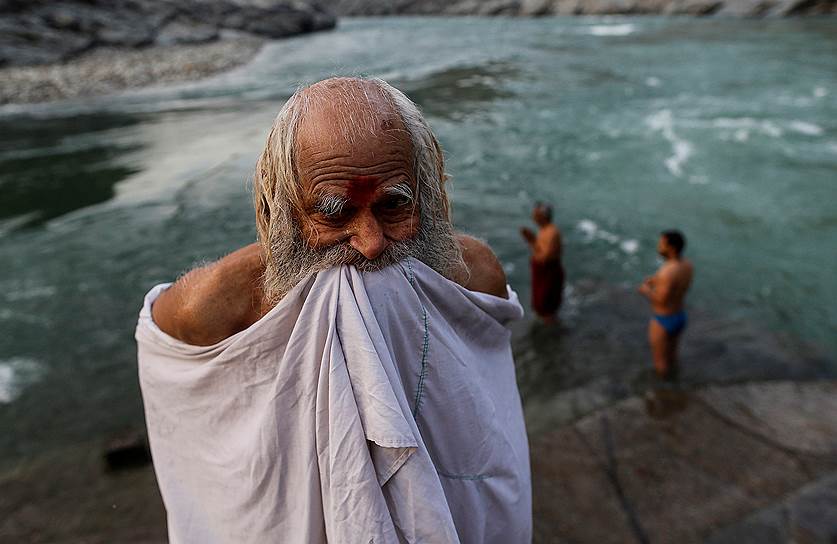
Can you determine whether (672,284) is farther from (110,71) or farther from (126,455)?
(110,71)

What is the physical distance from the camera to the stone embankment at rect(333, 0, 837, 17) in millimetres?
25825

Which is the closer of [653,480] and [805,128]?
[653,480]

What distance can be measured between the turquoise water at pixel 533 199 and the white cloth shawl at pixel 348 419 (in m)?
0.66

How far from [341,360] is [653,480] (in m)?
2.67

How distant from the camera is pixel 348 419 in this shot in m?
1.18

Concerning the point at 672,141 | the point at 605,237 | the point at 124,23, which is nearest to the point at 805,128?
the point at 672,141

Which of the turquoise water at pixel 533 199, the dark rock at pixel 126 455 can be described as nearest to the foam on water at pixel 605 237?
the turquoise water at pixel 533 199

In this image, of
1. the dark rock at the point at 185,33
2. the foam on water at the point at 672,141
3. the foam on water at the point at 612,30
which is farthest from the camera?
the dark rock at the point at 185,33

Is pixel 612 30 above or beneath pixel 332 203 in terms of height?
beneath

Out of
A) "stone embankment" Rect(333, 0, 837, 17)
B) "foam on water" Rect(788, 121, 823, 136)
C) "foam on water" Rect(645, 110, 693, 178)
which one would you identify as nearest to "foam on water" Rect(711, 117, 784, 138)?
"foam on water" Rect(788, 121, 823, 136)

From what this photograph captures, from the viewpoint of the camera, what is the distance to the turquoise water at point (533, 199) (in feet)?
17.4

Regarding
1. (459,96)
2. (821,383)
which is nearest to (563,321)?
(821,383)

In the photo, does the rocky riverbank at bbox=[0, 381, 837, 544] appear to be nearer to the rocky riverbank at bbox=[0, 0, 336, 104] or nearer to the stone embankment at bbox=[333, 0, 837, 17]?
the rocky riverbank at bbox=[0, 0, 336, 104]

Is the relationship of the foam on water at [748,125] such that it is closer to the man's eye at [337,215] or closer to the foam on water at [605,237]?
the foam on water at [605,237]
